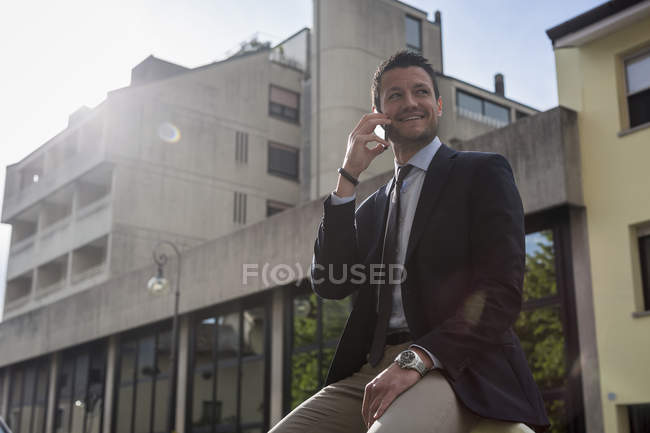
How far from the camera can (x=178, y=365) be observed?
24.7 m

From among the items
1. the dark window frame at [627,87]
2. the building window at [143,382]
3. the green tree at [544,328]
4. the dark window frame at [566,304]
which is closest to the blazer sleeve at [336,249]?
the green tree at [544,328]

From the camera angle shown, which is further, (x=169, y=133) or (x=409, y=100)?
(x=169, y=133)

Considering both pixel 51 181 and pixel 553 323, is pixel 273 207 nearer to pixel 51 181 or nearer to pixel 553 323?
pixel 51 181

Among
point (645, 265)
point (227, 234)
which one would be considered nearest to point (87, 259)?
point (227, 234)

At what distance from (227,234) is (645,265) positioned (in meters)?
13.0

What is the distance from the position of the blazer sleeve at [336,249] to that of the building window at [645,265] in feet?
40.5

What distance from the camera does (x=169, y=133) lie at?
112 ft

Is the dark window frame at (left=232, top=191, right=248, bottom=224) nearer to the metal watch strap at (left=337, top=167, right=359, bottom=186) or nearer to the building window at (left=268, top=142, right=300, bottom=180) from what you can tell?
the building window at (left=268, top=142, right=300, bottom=180)

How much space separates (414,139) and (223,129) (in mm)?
33482

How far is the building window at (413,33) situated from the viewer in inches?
1443

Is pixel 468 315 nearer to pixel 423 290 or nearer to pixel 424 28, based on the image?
pixel 423 290

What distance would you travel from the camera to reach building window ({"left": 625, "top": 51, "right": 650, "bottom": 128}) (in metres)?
14.6

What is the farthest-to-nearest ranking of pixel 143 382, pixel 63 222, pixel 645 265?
pixel 63 222, pixel 143 382, pixel 645 265

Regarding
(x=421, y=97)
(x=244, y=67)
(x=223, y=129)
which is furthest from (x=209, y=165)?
(x=421, y=97)
